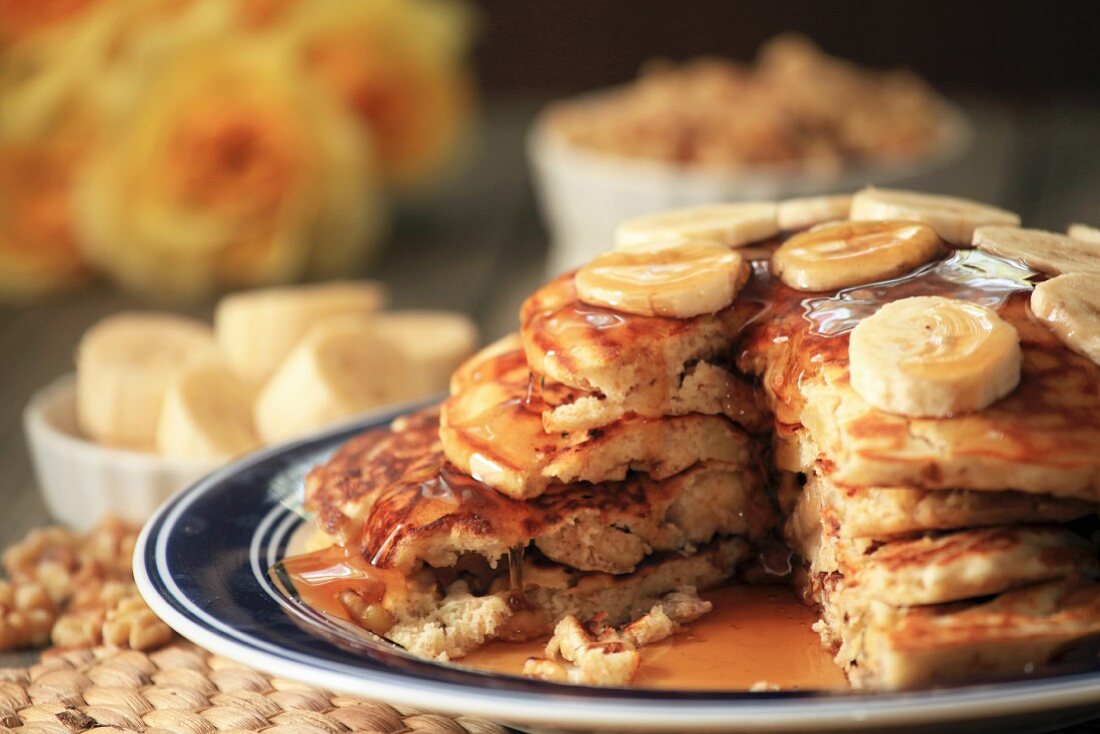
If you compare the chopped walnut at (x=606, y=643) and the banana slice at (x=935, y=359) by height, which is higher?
the banana slice at (x=935, y=359)

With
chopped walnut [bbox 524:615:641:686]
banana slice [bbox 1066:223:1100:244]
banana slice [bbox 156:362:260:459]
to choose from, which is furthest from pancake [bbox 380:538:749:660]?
banana slice [bbox 156:362:260:459]

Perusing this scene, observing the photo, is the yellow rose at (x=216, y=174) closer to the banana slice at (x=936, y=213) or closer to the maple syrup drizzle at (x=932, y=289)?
the banana slice at (x=936, y=213)

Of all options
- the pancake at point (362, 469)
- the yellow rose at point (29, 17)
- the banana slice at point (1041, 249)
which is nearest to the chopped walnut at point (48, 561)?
the pancake at point (362, 469)

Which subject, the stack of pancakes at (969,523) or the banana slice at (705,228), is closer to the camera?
the stack of pancakes at (969,523)

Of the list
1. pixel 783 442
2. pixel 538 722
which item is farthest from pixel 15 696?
pixel 783 442

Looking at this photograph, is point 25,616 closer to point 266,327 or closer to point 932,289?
point 266,327

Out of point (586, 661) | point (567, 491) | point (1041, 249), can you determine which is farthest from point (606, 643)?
point (1041, 249)

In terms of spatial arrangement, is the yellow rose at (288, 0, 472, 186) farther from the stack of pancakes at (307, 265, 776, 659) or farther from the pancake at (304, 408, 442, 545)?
the stack of pancakes at (307, 265, 776, 659)
